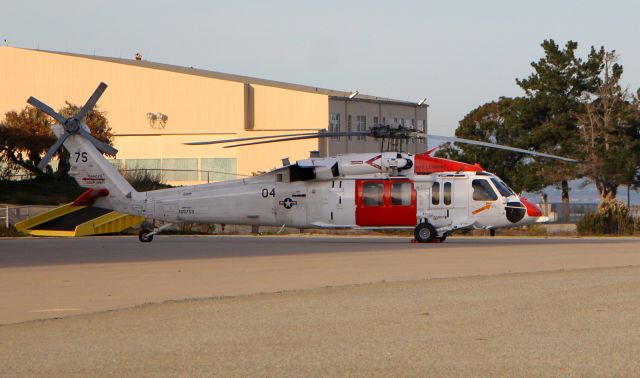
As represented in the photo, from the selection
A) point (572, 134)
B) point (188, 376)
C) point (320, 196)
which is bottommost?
point (188, 376)

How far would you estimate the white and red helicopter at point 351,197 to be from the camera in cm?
3181

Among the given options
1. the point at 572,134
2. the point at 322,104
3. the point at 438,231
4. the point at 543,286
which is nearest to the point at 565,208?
the point at 572,134

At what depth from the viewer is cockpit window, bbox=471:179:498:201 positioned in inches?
1249

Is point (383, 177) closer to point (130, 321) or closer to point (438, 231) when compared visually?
point (438, 231)

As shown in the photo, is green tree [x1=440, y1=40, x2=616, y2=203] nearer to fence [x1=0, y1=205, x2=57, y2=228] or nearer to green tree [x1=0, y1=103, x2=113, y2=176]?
green tree [x1=0, y1=103, x2=113, y2=176]

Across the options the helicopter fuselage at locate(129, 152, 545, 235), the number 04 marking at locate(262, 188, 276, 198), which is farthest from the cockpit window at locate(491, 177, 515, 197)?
the number 04 marking at locate(262, 188, 276, 198)

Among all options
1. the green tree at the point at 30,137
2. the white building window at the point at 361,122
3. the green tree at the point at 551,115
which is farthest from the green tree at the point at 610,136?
the green tree at the point at 30,137

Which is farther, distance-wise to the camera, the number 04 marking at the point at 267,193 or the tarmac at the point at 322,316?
the number 04 marking at the point at 267,193

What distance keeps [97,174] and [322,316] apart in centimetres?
2206

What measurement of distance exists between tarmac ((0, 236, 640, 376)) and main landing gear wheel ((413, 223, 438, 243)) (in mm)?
7323

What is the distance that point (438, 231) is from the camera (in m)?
32.2

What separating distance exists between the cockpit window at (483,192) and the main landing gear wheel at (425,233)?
1.52m

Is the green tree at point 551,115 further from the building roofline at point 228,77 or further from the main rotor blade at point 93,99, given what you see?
the main rotor blade at point 93,99

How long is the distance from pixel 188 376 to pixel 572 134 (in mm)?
69396
